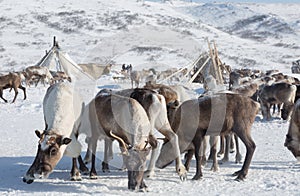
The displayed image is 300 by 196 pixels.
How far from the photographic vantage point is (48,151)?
6910mm

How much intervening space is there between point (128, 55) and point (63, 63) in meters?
24.1

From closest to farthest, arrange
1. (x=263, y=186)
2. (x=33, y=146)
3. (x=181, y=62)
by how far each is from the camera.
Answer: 1. (x=263, y=186)
2. (x=33, y=146)
3. (x=181, y=62)

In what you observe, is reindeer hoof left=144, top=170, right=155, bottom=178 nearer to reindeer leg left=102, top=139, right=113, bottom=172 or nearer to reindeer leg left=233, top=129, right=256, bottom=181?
reindeer leg left=102, top=139, right=113, bottom=172

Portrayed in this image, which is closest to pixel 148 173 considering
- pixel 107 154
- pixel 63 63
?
pixel 107 154

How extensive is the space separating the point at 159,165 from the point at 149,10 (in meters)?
102

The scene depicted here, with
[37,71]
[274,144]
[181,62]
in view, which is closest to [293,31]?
[181,62]

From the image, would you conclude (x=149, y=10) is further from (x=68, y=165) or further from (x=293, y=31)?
(x=68, y=165)

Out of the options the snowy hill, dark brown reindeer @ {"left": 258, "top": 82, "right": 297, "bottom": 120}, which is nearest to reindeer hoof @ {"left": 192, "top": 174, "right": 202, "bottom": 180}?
dark brown reindeer @ {"left": 258, "top": 82, "right": 297, "bottom": 120}

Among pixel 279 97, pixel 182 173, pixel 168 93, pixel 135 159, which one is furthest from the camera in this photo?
pixel 279 97

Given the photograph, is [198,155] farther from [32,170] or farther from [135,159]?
[32,170]

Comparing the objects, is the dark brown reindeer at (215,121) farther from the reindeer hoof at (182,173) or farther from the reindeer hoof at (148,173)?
the reindeer hoof at (148,173)

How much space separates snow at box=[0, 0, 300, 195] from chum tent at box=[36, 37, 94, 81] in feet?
7.46

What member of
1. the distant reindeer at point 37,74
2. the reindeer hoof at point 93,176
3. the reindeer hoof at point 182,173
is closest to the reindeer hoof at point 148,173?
the reindeer hoof at point 182,173

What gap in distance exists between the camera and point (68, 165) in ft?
29.8
